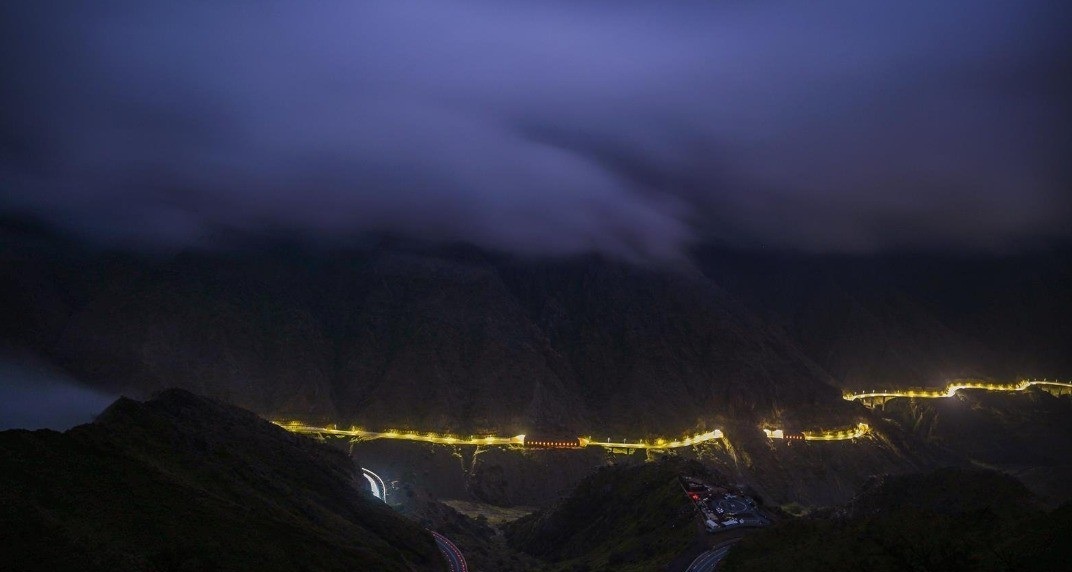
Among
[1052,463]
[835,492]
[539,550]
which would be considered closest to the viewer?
[539,550]

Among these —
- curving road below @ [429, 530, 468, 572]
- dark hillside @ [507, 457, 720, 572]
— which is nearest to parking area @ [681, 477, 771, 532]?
dark hillside @ [507, 457, 720, 572]

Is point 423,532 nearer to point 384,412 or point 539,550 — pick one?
point 539,550

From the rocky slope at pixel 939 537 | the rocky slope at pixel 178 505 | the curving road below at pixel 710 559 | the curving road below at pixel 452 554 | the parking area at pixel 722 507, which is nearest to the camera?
the rocky slope at pixel 178 505

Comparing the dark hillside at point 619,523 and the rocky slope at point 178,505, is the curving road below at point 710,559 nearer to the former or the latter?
the dark hillside at point 619,523

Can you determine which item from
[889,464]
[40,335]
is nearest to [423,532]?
[889,464]

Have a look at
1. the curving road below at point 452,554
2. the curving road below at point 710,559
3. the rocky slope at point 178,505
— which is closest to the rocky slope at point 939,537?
the curving road below at point 710,559

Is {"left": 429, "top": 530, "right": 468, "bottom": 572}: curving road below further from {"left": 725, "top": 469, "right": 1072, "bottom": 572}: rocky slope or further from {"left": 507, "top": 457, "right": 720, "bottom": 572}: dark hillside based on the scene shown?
{"left": 725, "top": 469, "right": 1072, "bottom": 572}: rocky slope
